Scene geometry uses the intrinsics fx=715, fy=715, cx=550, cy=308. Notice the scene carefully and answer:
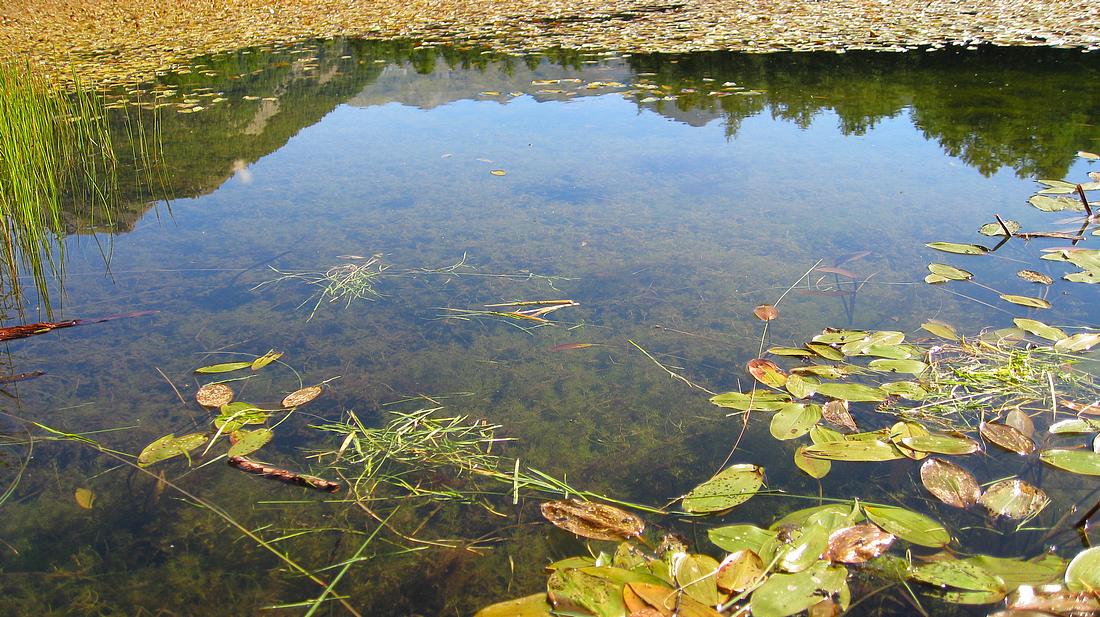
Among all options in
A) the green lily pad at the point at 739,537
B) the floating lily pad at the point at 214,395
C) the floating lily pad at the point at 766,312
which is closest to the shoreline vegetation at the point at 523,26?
the floating lily pad at the point at 214,395

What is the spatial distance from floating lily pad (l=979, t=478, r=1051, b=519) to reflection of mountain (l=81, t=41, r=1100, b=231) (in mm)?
2280

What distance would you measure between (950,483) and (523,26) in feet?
23.4

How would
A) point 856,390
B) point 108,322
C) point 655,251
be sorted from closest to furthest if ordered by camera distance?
point 856,390 < point 108,322 < point 655,251

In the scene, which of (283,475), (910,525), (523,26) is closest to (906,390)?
(910,525)

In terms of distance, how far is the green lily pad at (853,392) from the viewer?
5.49 ft

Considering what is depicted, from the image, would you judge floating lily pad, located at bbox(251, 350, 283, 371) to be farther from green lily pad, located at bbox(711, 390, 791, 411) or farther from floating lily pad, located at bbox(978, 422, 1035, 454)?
floating lily pad, located at bbox(978, 422, 1035, 454)

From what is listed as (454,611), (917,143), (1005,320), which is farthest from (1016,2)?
(454,611)

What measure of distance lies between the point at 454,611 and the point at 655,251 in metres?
1.57

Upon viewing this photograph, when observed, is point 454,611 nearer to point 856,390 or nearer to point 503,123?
point 856,390

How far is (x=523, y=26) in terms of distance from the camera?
762 cm

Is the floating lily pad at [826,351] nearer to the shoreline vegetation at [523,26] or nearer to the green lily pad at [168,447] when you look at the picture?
the green lily pad at [168,447]

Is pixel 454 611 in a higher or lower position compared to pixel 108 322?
lower

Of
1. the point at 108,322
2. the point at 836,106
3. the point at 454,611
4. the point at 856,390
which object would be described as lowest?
the point at 454,611

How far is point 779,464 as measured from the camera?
1.53 metres
